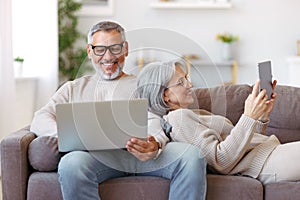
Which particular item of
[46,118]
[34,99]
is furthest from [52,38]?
[46,118]

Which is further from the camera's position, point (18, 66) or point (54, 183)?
point (18, 66)

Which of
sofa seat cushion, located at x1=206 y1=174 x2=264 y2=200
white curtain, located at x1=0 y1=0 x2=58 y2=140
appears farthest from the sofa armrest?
white curtain, located at x1=0 y1=0 x2=58 y2=140

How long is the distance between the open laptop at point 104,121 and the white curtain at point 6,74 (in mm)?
1838

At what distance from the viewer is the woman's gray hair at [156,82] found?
2.11 m

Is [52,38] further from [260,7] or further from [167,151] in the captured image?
[167,151]

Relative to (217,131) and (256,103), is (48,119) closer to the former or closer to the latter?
(217,131)

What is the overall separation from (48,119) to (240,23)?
147 inches

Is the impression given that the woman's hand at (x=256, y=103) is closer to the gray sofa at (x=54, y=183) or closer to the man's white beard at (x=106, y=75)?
the gray sofa at (x=54, y=183)

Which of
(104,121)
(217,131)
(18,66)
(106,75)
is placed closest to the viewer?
(104,121)

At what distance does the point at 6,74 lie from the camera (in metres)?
3.72

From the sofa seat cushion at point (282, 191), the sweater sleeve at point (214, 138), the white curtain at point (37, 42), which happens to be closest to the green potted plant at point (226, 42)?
the white curtain at point (37, 42)

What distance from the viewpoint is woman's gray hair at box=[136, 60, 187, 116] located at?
2.11 meters

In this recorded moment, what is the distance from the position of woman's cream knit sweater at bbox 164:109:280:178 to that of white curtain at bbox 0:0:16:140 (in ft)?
6.35

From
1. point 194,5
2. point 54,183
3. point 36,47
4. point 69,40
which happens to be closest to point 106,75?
point 54,183
